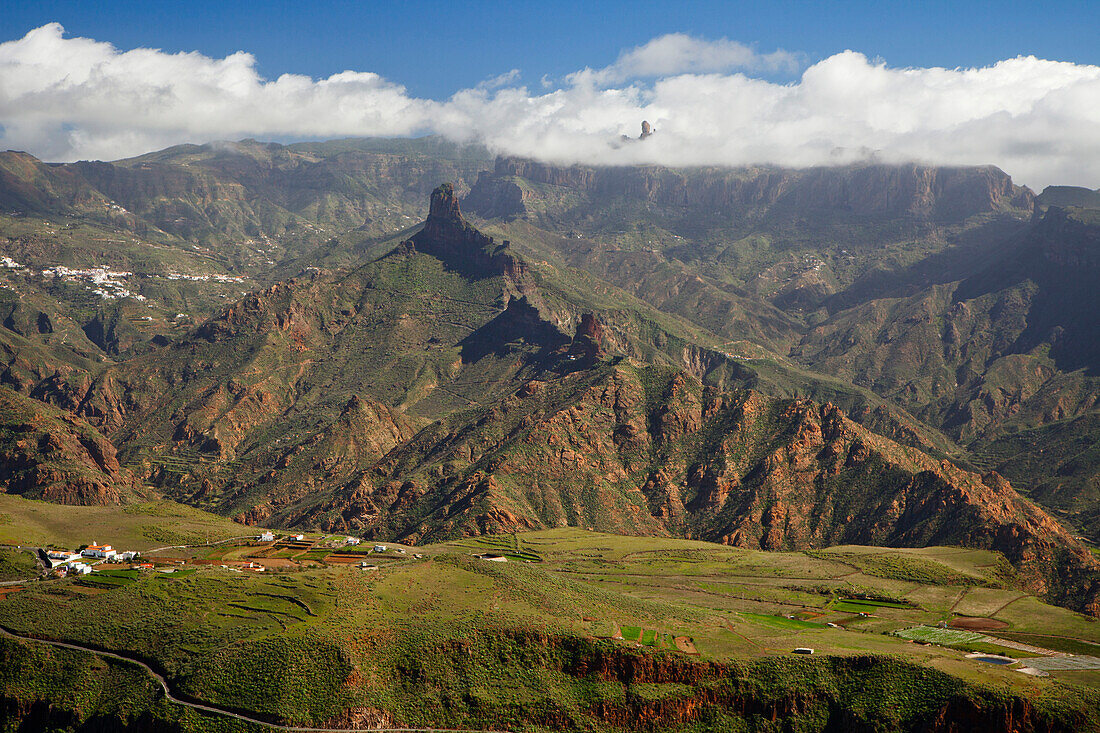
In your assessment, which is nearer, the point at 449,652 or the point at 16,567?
the point at 449,652

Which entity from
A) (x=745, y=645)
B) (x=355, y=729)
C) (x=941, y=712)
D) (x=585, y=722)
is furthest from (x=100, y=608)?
(x=941, y=712)

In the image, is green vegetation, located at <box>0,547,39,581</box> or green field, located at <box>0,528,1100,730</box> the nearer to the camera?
green field, located at <box>0,528,1100,730</box>

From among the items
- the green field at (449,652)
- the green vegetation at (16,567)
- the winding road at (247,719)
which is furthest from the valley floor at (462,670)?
the green vegetation at (16,567)

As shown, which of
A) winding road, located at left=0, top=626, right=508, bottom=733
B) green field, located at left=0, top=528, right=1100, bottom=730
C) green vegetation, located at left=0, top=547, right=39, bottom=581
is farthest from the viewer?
green vegetation, located at left=0, top=547, right=39, bottom=581

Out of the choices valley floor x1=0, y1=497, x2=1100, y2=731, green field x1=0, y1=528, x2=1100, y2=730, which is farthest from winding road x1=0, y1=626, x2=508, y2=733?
green field x1=0, y1=528, x2=1100, y2=730

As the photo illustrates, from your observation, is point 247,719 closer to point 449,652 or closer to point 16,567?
point 449,652

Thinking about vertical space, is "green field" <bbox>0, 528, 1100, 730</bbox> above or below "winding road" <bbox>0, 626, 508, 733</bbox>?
above

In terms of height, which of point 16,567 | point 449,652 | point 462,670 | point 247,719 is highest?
point 449,652

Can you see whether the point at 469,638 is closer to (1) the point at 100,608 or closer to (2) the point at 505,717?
(2) the point at 505,717

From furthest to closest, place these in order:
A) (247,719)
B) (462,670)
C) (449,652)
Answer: (449,652)
(462,670)
(247,719)

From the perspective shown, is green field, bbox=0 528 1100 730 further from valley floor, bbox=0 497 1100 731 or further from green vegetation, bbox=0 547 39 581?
green vegetation, bbox=0 547 39 581

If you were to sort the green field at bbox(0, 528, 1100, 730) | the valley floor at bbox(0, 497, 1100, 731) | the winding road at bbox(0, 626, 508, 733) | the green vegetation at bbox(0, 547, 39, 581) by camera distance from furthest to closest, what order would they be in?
the green vegetation at bbox(0, 547, 39, 581) → the green field at bbox(0, 528, 1100, 730) → the valley floor at bbox(0, 497, 1100, 731) → the winding road at bbox(0, 626, 508, 733)

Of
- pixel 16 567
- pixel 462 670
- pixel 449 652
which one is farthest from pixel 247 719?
pixel 16 567
